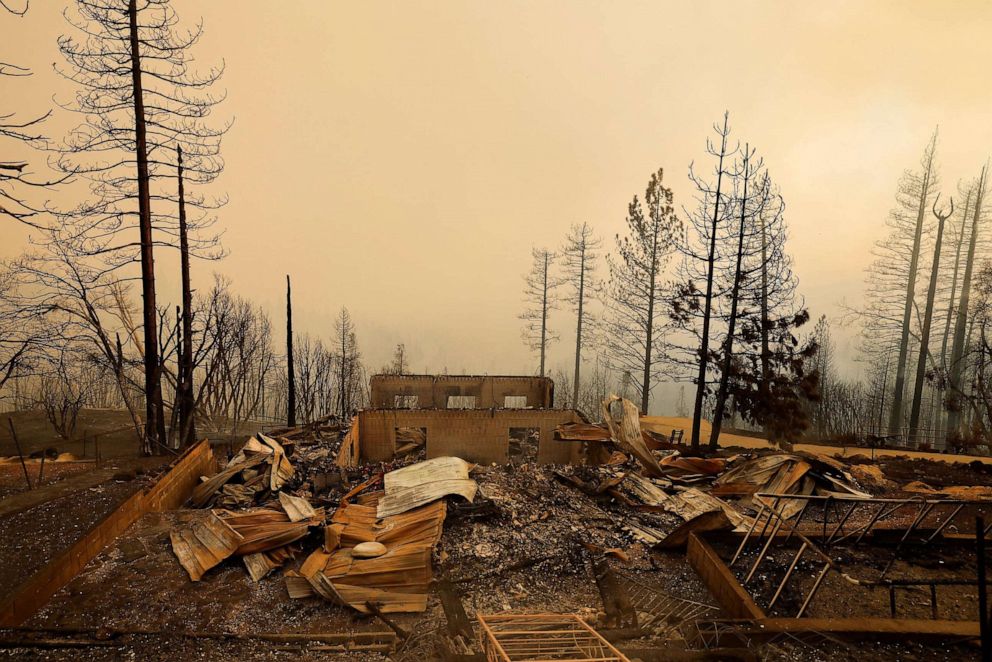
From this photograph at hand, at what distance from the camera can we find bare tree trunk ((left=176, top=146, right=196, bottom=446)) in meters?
13.7

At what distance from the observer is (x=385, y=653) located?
5145mm

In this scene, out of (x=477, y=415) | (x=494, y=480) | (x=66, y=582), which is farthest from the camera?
(x=477, y=415)

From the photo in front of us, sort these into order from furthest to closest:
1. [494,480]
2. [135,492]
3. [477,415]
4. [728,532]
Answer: [477,415] < [494,480] < [135,492] < [728,532]

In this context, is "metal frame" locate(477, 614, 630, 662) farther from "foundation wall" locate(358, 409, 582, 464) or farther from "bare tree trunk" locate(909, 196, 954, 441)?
"bare tree trunk" locate(909, 196, 954, 441)

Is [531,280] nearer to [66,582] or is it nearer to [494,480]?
[494,480]

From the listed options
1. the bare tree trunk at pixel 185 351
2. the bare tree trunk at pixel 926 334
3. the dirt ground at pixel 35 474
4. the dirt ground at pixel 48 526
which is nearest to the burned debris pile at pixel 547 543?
the dirt ground at pixel 48 526

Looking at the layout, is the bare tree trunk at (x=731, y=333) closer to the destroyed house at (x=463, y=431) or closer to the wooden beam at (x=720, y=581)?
the destroyed house at (x=463, y=431)

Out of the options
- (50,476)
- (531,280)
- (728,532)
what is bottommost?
(50,476)

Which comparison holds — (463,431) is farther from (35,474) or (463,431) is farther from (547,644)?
(35,474)

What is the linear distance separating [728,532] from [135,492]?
403 inches

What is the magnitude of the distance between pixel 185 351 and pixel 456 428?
8.38m

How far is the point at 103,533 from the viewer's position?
7316 millimetres

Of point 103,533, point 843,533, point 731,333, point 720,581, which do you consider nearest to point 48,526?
point 103,533

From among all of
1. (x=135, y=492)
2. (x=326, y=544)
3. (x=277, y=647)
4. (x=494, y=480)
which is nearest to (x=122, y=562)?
(x=135, y=492)
